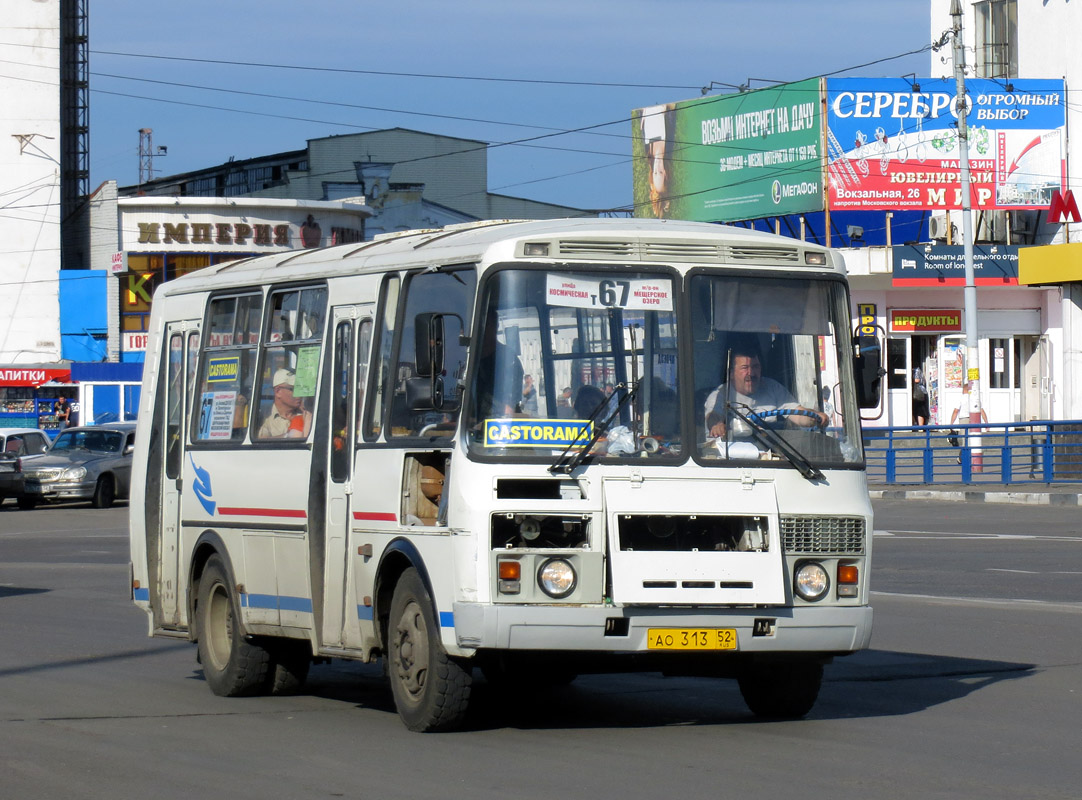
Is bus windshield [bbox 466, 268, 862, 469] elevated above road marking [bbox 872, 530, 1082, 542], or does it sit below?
above

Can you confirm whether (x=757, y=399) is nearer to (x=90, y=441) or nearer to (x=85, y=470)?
(x=85, y=470)

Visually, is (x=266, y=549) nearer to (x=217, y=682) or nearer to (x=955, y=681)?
(x=217, y=682)

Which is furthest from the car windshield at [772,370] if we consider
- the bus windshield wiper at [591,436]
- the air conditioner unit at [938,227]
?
the air conditioner unit at [938,227]

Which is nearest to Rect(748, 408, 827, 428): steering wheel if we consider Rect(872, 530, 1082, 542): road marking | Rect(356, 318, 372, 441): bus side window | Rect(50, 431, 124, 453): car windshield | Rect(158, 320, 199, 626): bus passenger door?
Rect(356, 318, 372, 441): bus side window

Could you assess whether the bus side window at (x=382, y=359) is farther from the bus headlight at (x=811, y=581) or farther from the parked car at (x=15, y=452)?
the parked car at (x=15, y=452)

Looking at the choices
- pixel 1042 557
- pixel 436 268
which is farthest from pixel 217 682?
pixel 1042 557

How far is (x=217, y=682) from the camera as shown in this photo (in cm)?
1060

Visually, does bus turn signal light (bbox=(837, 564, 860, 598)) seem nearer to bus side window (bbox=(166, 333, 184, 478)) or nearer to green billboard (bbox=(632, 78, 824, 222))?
bus side window (bbox=(166, 333, 184, 478))

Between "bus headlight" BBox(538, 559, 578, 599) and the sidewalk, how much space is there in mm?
22028

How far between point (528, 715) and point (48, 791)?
9.45ft

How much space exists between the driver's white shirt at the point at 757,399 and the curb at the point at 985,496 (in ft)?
68.2

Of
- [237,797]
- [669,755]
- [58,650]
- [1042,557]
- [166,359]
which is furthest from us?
[1042,557]

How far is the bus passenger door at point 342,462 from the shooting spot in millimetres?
9336

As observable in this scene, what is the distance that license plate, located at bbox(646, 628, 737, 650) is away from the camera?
26.8 ft
